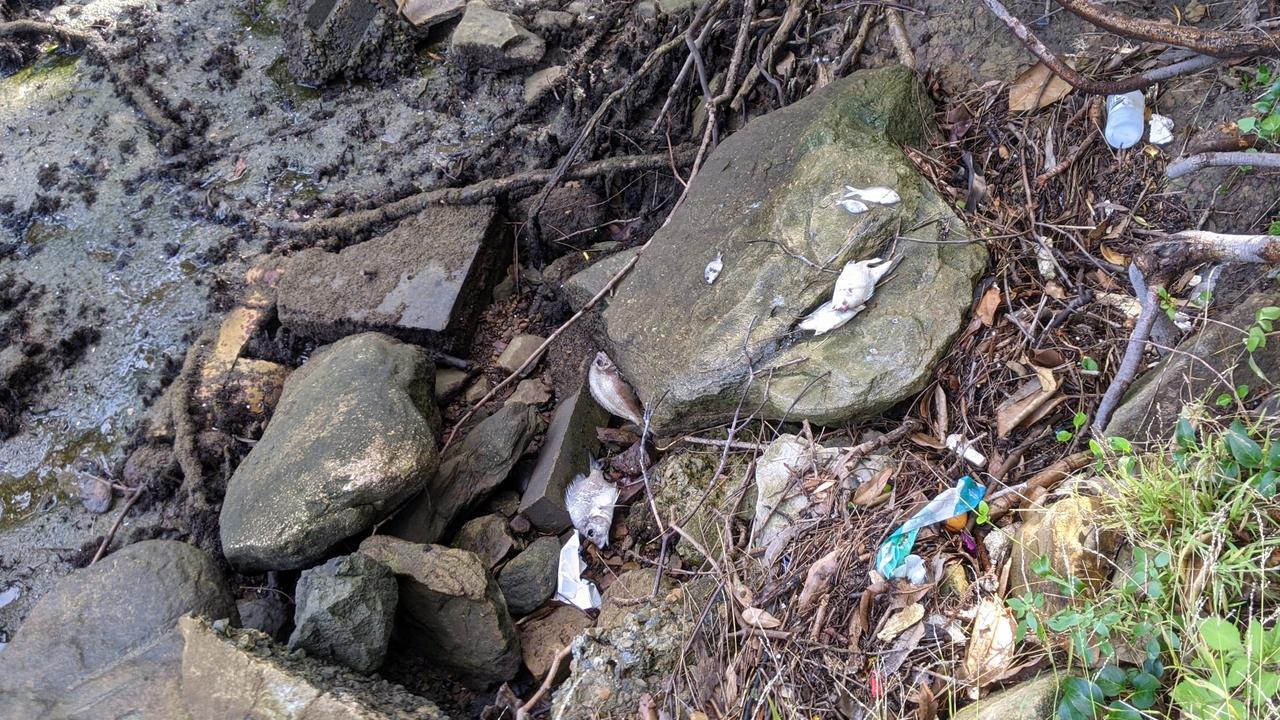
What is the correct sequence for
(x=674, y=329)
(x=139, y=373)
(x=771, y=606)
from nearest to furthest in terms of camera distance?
(x=771, y=606) → (x=674, y=329) → (x=139, y=373)

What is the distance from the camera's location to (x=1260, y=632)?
1.54 m

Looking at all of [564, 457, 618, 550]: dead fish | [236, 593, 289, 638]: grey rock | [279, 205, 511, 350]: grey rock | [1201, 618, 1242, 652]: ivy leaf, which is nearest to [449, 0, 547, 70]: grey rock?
[279, 205, 511, 350]: grey rock

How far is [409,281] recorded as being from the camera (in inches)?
148

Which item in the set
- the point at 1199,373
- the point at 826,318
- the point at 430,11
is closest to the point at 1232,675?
the point at 1199,373

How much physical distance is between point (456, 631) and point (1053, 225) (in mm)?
2300

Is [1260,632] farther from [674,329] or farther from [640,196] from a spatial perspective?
[640,196]

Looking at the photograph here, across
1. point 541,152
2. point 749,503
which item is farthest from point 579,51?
point 749,503

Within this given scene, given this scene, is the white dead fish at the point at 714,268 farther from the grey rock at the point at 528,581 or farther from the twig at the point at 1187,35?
the twig at the point at 1187,35

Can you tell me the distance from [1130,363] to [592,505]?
5.86 ft

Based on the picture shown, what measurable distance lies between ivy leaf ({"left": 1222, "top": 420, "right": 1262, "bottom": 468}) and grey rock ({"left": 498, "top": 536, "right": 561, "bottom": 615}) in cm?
205

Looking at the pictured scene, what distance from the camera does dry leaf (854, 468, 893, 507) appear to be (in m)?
2.40

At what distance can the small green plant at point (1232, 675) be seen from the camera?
1500 mm

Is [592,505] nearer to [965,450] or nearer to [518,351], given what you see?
[518,351]

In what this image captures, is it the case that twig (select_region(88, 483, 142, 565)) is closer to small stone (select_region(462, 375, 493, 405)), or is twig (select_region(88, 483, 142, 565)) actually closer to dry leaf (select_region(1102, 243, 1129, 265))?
small stone (select_region(462, 375, 493, 405))
